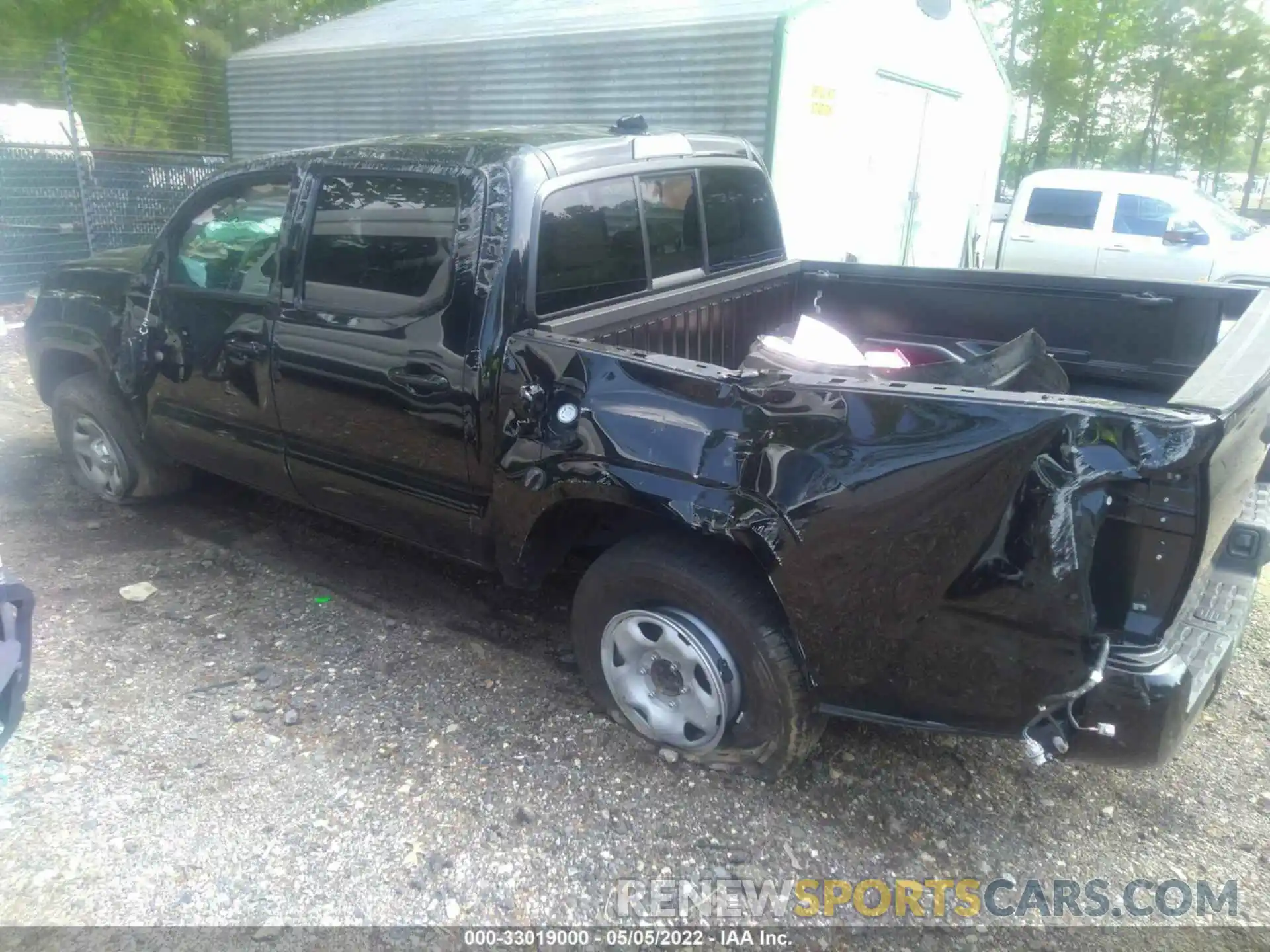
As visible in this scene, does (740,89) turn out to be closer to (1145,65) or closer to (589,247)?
(589,247)

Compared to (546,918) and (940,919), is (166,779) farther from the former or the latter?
(940,919)

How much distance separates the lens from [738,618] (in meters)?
2.60

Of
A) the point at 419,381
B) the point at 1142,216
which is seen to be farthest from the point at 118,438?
the point at 1142,216

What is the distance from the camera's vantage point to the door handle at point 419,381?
3037mm

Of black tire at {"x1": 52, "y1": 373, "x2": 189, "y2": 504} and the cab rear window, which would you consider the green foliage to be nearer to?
the cab rear window

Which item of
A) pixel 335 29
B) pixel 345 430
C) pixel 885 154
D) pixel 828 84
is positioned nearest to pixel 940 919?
pixel 345 430

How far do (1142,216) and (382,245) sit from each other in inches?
388

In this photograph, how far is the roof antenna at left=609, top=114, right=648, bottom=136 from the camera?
349 cm

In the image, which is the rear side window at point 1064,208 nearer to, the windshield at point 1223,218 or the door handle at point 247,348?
the windshield at point 1223,218

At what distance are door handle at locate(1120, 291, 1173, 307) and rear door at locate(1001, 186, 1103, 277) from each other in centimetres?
729

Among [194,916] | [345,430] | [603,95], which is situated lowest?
[194,916]

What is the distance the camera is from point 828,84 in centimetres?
796

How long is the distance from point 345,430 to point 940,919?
2.54 m

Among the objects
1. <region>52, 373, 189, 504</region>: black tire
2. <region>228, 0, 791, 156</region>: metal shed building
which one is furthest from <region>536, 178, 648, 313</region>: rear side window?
<region>228, 0, 791, 156</region>: metal shed building
